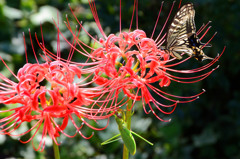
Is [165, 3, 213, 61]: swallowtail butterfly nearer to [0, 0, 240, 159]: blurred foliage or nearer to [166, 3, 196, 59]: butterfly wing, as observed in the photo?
A: [166, 3, 196, 59]: butterfly wing

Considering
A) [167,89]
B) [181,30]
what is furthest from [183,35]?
[167,89]

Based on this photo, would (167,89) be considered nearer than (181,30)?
No

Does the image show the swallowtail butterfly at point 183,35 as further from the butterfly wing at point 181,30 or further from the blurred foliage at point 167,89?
A: the blurred foliage at point 167,89

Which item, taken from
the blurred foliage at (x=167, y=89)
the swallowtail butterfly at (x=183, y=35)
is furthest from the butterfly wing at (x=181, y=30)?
the blurred foliage at (x=167, y=89)

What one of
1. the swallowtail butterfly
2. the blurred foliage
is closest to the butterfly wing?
the swallowtail butterfly

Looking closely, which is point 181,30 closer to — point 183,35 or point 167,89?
point 183,35

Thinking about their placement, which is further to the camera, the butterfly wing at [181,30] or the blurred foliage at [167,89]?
the blurred foliage at [167,89]

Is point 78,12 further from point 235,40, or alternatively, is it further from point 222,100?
point 222,100
